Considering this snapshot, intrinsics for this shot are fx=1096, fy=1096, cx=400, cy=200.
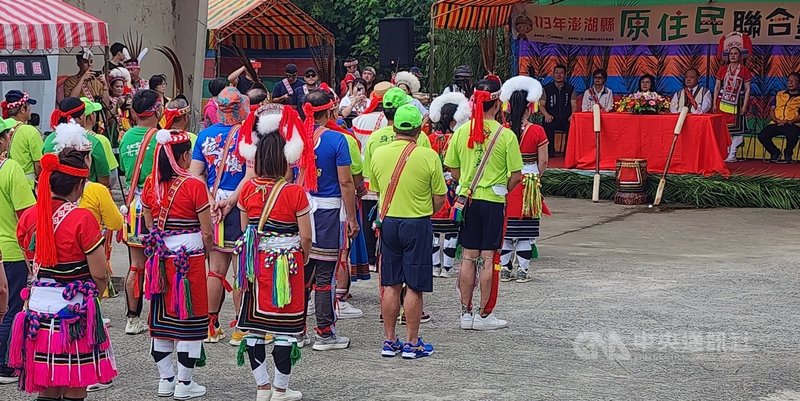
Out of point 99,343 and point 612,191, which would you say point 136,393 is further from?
point 612,191

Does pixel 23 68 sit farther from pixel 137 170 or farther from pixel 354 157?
pixel 354 157

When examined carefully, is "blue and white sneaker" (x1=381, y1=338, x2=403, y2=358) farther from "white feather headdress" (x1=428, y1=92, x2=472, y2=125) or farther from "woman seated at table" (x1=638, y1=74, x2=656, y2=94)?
"woman seated at table" (x1=638, y1=74, x2=656, y2=94)

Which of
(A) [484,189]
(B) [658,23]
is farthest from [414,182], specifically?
(B) [658,23]

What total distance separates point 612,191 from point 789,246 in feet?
13.1

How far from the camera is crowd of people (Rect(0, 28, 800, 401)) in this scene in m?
4.90

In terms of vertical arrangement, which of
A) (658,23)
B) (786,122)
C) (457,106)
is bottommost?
(457,106)

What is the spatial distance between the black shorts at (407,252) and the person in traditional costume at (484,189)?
827 millimetres

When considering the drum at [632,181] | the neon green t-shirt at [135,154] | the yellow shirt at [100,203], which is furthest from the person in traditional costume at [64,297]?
the drum at [632,181]

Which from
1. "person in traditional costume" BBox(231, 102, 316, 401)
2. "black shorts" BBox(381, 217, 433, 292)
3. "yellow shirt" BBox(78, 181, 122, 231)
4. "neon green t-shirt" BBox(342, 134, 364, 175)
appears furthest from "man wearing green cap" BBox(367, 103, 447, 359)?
"yellow shirt" BBox(78, 181, 122, 231)

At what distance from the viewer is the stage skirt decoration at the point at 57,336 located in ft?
15.9

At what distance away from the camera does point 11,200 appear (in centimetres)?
590

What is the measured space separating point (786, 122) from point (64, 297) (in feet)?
46.2

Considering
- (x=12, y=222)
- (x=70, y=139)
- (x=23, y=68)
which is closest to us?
(x=70, y=139)

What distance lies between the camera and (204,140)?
7.11m
